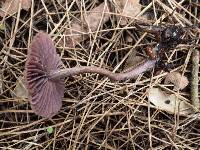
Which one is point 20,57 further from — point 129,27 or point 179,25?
point 179,25

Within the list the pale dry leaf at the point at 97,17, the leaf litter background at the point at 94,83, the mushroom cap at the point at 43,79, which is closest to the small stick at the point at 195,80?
the leaf litter background at the point at 94,83

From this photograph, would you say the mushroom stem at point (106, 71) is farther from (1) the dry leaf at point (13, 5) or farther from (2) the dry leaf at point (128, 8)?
(1) the dry leaf at point (13, 5)

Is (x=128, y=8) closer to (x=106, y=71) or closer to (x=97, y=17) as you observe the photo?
(x=97, y=17)

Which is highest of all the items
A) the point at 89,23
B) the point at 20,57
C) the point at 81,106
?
the point at 89,23

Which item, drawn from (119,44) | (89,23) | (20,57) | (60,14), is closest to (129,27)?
(119,44)

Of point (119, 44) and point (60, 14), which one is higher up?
point (60, 14)

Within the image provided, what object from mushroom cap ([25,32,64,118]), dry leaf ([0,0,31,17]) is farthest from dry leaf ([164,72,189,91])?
dry leaf ([0,0,31,17])

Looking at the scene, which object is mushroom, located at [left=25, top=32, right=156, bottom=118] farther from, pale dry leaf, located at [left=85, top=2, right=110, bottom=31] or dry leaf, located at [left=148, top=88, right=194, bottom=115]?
pale dry leaf, located at [left=85, top=2, right=110, bottom=31]
